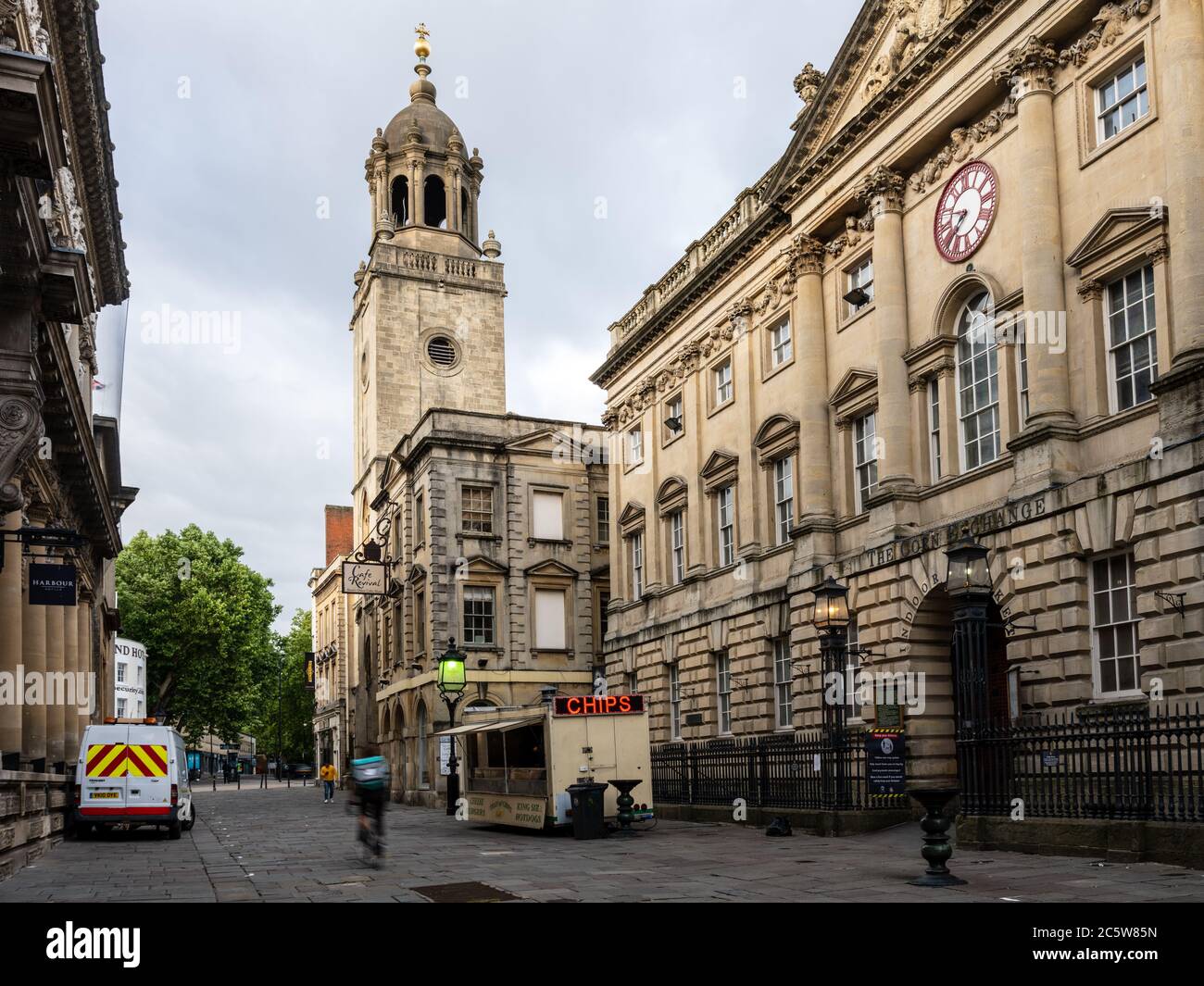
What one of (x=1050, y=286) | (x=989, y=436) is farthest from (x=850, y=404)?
(x=1050, y=286)

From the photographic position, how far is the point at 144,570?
69.7 m

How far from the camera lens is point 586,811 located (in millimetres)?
22797

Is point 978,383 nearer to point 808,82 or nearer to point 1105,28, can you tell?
point 1105,28

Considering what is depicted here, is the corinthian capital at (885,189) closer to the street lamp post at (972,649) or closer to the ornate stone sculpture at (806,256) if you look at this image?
the ornate stone sculpture at (806,256)

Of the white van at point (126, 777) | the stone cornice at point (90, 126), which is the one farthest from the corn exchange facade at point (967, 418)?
the stone cornice at point (90, 126)

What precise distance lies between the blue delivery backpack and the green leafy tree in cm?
5290

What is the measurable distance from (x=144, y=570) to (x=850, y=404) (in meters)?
51.9

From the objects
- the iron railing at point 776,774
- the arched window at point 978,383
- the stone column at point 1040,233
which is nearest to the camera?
the stone column at point 1040,233

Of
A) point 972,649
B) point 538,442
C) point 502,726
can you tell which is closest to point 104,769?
point 502,726

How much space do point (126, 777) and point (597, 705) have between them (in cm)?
941

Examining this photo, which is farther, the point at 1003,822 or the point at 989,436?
the point at 989,436

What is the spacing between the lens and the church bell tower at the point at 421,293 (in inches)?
2231
